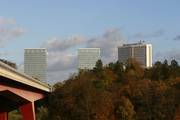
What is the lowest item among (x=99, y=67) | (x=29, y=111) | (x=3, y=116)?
(x=3, y=116)

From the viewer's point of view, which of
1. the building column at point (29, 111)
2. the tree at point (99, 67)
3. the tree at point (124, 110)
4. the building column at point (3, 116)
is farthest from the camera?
the tree at point (99, 67)

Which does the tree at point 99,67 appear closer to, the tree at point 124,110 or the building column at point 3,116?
the tree at point 124,110

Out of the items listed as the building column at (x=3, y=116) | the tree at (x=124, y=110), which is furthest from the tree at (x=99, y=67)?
the building column at (x=3, y=116)

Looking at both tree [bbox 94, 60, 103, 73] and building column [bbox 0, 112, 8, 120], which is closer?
building column [bbox 0, 112, 8, 120]

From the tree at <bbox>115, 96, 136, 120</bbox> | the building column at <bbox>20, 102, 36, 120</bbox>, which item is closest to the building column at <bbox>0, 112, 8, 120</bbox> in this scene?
the building column at <bbox>20, 102, 36, 120</bbox>

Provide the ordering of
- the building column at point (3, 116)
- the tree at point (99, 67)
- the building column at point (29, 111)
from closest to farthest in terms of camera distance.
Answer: the building column at point (29, 111) → the building column at point (3, 116) → the tree at point (99, 67)

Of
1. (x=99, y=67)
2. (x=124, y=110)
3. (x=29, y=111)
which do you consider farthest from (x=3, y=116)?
(x=99, y=67)

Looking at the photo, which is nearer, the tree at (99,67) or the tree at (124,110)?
A: the tree at (124,110)

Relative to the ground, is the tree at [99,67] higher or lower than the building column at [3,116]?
higher

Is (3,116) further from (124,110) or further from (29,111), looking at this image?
(124,110)

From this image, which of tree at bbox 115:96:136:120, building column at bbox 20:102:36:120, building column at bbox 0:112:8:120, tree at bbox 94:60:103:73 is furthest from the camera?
tree at bbox 94:60:103:73

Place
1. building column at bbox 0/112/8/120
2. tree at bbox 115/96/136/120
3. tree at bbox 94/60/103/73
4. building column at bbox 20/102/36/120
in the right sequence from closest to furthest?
building column at bbox 20/102/36/120 → building column at bbox 0/112/8/120 → tree at bbox 115/96/136/120 → tree at bbox 94/60/103/73

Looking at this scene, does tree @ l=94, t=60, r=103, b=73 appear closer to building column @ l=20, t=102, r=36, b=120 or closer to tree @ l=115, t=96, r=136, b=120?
tree @ l=115, t=96, r=136, b=120

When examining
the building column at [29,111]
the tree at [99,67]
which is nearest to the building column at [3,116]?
the building column at [29,111]
